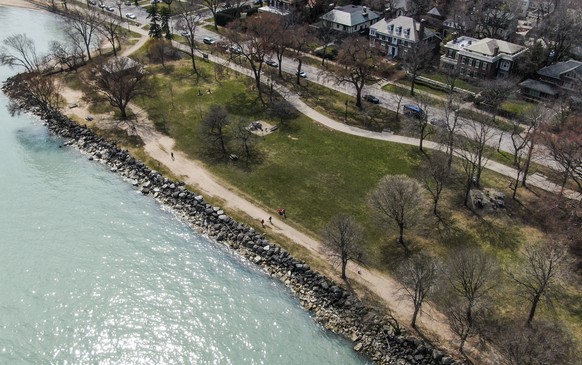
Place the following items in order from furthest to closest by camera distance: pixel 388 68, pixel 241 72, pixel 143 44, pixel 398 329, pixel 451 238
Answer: pixel 143 44, pixel 241 72, pixel 388 68, pixel 451 238, pixel 398 329

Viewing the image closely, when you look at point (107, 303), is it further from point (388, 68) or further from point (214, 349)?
point (388, 68)

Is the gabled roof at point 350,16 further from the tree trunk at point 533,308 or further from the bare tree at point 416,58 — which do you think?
the tree trunk at point 533,308

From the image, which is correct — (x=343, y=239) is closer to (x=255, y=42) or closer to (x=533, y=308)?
(x=533, y=308)

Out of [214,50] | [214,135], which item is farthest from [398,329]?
[214,50]

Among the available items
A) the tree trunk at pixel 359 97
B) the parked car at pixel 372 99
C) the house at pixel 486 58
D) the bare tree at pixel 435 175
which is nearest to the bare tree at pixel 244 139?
the tree trunk at pixel 359 97

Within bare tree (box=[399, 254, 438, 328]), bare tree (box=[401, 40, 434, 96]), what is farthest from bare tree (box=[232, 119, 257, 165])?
bare tree (box=[401, 40, 434, 96])

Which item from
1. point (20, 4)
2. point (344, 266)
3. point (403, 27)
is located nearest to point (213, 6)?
point (403, 27)
